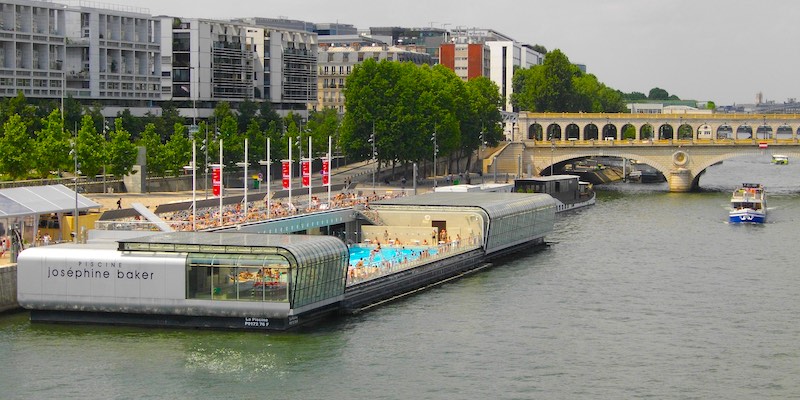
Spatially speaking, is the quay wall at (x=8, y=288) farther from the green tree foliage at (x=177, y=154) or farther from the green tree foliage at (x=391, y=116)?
the green tree foliage at (x=391, y=116)

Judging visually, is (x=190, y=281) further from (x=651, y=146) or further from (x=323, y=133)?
(x=651, y=146)

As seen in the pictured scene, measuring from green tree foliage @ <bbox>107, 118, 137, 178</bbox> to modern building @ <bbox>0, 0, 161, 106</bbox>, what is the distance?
1086 inches

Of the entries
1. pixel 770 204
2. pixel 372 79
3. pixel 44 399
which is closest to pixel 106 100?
pixel 372 79

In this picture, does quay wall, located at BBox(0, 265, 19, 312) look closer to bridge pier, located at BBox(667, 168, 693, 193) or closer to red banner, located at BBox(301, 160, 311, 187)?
red banner, located at BBox(301, 160, 311, 187)

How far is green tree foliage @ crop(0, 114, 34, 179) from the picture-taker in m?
93.8

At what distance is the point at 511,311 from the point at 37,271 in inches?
880

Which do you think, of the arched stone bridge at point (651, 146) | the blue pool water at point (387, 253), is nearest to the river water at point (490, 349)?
the blue pool water at point (387, 253)

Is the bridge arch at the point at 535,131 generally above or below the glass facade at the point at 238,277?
above

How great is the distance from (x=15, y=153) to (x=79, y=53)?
40646 mm

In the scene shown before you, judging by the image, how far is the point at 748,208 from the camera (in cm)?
11581

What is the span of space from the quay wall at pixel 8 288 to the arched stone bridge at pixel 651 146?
9486 cm

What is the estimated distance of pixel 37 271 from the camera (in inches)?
2402

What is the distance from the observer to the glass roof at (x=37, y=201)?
70.6 m

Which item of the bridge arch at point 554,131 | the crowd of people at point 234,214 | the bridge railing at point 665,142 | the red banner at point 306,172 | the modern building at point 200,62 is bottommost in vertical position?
the crowd of people at point 234,214
